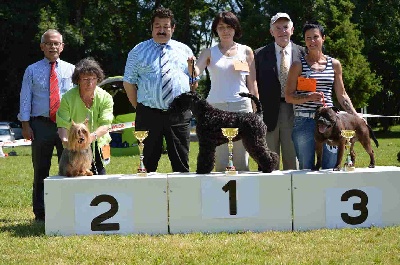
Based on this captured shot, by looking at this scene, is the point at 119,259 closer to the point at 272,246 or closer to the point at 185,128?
the point at 272,246

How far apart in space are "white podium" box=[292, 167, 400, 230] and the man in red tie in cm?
236

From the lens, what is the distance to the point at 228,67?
16.5ft

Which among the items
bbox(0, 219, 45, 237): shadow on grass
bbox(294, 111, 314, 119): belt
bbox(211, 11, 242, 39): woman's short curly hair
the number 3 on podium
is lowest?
bbox(0, 219, 45, 237): shadow on grass

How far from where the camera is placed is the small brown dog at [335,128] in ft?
15.0

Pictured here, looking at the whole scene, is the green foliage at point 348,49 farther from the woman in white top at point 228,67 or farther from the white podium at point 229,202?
the white podium at point 229,202

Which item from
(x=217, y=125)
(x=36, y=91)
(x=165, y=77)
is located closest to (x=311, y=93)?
(x=217, y=125)

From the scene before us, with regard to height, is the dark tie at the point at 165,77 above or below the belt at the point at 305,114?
above

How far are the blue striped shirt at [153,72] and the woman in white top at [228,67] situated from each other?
209 millimetres

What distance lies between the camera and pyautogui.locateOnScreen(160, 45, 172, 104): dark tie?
5125 millimetres

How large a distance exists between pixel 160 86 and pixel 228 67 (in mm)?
626

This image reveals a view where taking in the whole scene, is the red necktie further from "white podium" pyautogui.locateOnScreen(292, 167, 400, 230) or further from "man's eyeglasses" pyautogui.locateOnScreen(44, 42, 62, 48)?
"white podium" pyautogui.locateOnScreen(292, 167, 400, 230)

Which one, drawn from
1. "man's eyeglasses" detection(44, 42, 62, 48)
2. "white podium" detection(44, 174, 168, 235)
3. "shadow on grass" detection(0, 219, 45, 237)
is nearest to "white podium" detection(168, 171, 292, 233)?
"white podium" detection(44, 174, 168, 235)

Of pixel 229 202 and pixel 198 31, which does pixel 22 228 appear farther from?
pixel 198 31

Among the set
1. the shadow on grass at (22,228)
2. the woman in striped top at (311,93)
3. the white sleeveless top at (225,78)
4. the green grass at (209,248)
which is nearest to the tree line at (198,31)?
the shadow on grass at (22,228)
